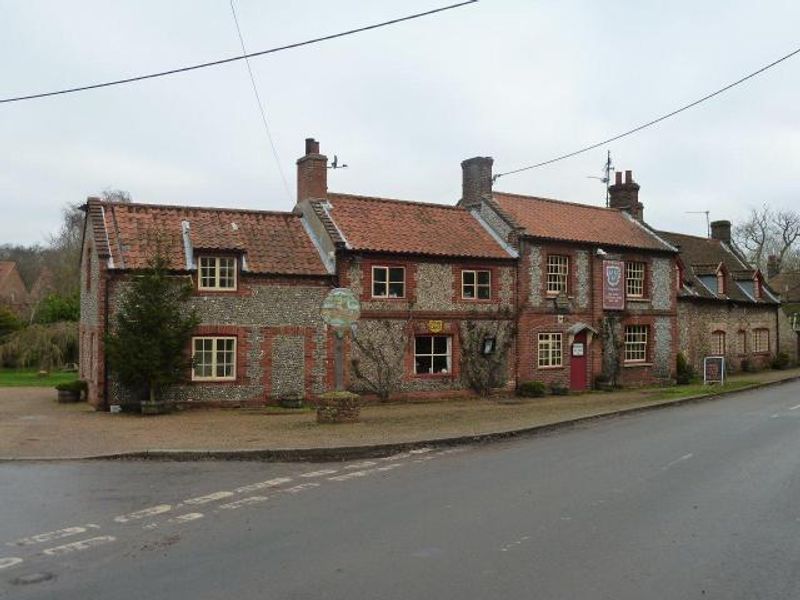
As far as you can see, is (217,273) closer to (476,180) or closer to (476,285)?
(476,285)

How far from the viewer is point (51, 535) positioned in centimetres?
765

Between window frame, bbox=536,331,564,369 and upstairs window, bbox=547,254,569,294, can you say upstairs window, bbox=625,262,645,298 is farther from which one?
window frame, bbox=536,331,564,369

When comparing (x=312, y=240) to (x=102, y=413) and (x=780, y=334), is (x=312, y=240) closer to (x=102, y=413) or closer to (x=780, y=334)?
(x=102, y=413)

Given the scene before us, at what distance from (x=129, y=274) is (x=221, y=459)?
31.6 ft

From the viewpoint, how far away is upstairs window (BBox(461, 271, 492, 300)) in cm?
2578

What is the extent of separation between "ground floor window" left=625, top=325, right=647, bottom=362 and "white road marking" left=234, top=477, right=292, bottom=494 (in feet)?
72.7

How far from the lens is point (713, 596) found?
5582 millimetres

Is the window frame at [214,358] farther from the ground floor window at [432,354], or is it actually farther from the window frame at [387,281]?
the ground floor window at [432,354]

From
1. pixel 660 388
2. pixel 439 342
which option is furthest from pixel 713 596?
pixel 660 388

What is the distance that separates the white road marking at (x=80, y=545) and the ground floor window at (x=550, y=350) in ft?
70.4

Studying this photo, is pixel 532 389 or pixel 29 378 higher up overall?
pixel 29 378

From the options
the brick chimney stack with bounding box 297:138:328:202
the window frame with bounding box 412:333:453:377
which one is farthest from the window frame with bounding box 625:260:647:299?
the brick chimney stack with bounding box 297:138:328:202

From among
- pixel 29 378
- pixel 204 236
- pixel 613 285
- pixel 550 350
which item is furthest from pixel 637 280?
pixel 29 378

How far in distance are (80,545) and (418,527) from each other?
11.3 feet
